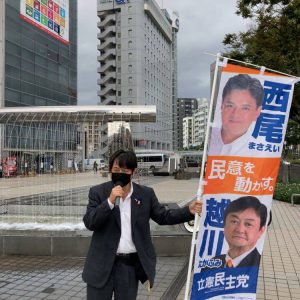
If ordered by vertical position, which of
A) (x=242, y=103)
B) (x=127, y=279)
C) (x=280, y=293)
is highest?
(x=242, y=103)

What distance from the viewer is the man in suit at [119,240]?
2830 mm

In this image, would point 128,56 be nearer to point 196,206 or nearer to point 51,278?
point 51,278

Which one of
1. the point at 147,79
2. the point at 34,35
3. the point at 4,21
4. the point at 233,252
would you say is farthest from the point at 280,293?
the point at 147,79

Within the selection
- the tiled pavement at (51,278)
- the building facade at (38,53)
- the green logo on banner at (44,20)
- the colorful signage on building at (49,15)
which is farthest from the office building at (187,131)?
the tiled pavement at (51,278)

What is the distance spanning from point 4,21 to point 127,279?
4574 centimetres

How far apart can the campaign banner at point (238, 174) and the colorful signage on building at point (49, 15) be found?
48.5 m

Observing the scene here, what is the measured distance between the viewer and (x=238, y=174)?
10.6 ft

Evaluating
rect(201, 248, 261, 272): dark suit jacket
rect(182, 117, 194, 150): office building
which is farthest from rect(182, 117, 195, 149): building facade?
rect(201, 248, 261, 272): dark suit jacket

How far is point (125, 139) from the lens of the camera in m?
9.80

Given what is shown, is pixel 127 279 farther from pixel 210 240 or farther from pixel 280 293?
pixel 280 293

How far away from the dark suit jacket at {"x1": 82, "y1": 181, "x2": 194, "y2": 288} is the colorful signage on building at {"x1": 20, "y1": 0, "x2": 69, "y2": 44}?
48.7 meters

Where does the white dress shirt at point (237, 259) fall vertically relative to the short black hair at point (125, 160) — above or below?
below

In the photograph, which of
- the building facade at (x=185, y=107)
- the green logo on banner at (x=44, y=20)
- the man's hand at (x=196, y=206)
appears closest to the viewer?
the man's hand at (x=196, y=206)

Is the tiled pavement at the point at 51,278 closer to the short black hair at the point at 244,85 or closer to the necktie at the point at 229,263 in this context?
the necktie at the point at 229,263
